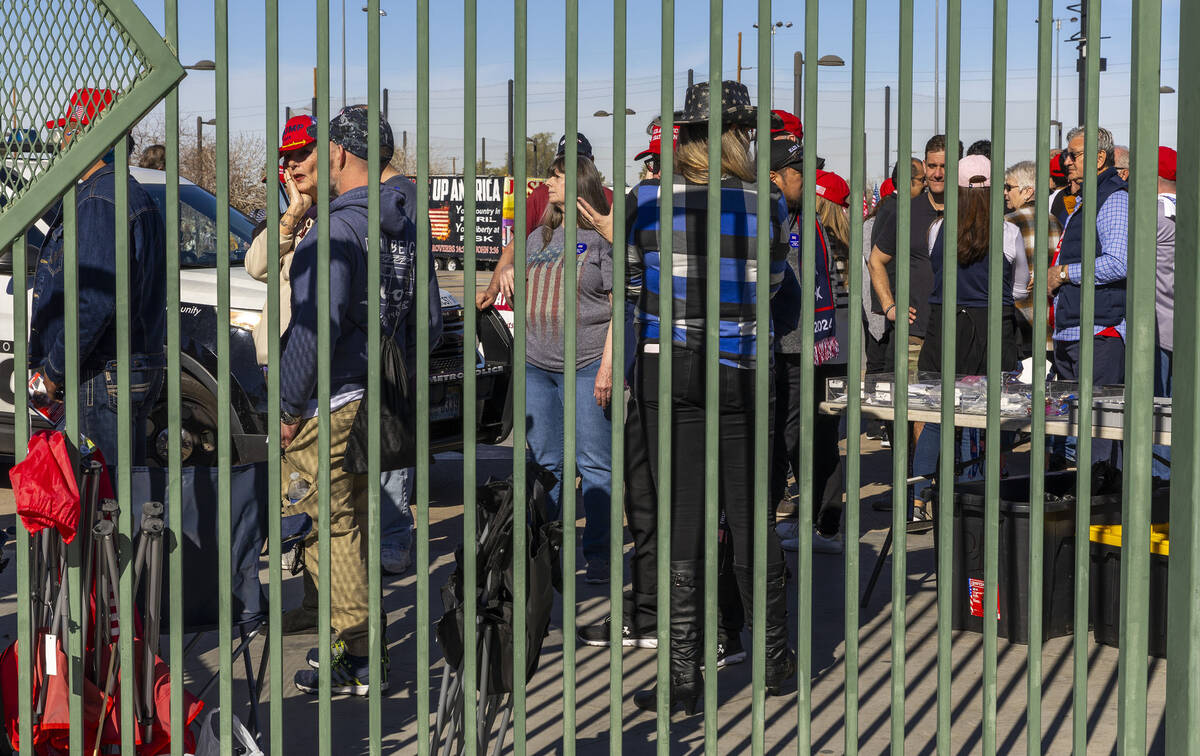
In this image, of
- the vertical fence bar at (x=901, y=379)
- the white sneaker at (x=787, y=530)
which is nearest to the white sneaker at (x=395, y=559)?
the white sneaker at (x=787, y=530)

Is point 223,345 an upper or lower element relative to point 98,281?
lower

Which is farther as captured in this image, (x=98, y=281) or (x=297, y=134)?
(x=297, y=134)

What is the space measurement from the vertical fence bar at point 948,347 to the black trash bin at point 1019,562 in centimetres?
224

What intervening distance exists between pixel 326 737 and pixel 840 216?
5137 mm

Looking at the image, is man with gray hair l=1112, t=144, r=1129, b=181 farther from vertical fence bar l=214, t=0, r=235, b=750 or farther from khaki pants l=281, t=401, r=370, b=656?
vertical fence bar l=214, t=0, r=235, b=750

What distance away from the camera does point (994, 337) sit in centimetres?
328

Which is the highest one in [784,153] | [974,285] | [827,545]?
[784,153]

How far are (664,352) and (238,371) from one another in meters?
4.82

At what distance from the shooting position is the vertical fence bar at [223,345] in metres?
3.31

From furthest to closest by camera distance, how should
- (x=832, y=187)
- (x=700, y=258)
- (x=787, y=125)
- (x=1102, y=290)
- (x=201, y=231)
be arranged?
(x=201, y=231)
(x=832, y=187)
(x=1102, y=290)
(x=787, y=125)
(x=700, y=258)

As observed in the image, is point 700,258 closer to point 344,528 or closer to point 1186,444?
Result: point 1186,444

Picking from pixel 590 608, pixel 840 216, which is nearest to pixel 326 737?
pixel 590 608

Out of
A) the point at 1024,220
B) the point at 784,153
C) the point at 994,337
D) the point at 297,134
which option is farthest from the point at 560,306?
the point at 994,337

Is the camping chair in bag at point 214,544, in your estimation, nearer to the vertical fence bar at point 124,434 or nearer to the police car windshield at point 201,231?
the vertical fence bar at point 124,434
